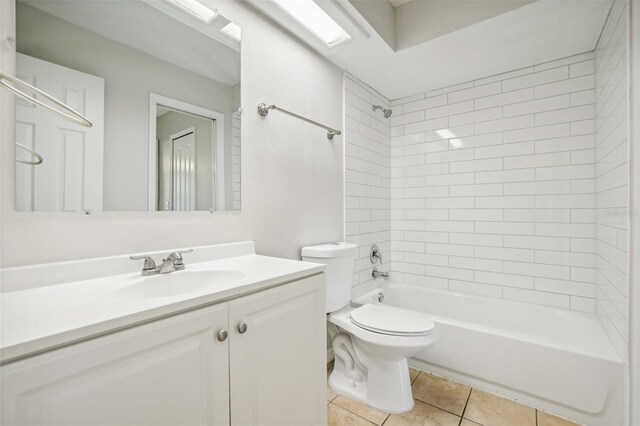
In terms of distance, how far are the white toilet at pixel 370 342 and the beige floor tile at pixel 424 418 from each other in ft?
0.14

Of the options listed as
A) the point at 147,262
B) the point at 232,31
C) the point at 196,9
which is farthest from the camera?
the point at 232,31

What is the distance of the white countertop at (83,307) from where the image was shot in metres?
0.54

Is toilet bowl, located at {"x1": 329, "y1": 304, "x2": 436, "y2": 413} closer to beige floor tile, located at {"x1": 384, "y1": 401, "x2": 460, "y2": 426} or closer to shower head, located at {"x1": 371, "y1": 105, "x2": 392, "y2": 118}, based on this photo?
beige floor tile, located at {"x1": 384, "y1": 401, "x2": 460, "y2": 426}

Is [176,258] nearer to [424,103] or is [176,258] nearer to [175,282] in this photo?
[175,282]

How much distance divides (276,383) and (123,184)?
3.05 feet

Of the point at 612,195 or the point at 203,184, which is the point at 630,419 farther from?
the point at 203,184

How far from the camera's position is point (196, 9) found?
1335mm

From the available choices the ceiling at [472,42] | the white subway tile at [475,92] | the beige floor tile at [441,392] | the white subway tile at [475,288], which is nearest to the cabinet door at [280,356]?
the beige floor tile at [441,392]

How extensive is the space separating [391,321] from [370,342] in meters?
0.18

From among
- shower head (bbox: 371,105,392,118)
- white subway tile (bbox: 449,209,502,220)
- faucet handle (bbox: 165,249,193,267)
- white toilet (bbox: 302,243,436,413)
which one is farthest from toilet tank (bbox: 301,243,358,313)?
shower head (bbox: 371,105,392,118)

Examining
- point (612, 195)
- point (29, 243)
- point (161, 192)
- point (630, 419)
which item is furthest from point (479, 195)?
point (29, 243)

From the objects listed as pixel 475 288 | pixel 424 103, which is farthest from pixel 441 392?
pixel 424 103

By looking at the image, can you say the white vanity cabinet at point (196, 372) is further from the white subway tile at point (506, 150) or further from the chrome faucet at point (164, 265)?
the white subway tile at point (506, 150)

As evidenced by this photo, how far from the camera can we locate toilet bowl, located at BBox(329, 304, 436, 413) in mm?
1505
